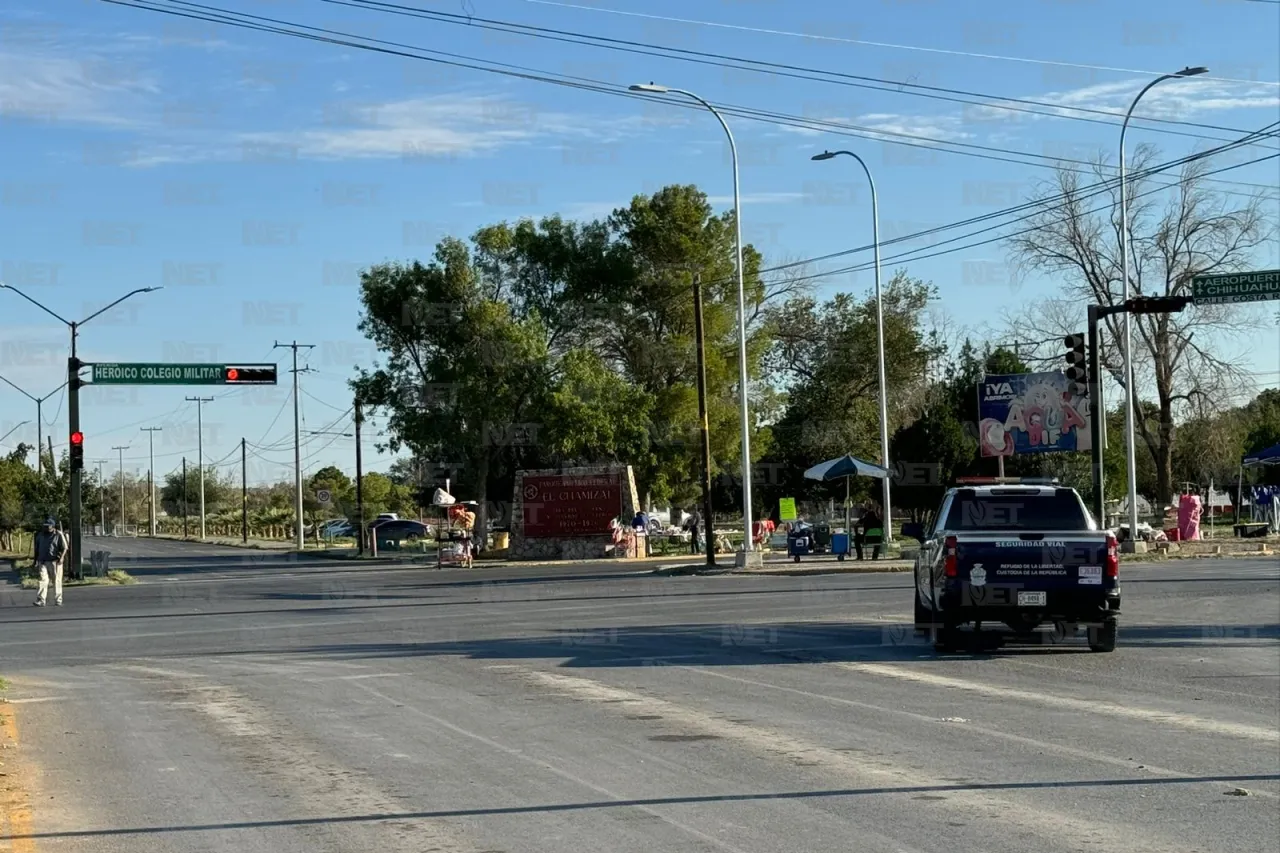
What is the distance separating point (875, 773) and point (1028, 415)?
3764cm

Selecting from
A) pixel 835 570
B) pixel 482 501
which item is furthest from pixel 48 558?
pixel 482 501

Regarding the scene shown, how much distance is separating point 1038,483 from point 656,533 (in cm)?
3811

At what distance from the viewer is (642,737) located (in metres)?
11.7

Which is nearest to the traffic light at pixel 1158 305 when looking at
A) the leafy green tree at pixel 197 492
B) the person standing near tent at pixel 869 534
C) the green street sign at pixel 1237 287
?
the green street sign at pixel 1237 287

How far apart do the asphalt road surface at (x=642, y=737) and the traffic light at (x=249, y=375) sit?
18.7 meters

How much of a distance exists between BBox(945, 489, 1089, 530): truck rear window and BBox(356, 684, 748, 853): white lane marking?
25.0 ft

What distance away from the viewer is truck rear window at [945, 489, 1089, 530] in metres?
17.9

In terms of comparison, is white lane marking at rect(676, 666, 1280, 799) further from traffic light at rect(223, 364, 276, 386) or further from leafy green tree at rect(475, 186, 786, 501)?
leafy green tree at rect(475, 186, 786, 501)

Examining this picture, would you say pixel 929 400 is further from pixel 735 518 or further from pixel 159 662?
pixel 159 662

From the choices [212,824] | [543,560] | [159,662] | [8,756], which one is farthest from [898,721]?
[543,560]

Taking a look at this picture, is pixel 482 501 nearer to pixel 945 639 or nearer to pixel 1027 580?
pixel 945 639

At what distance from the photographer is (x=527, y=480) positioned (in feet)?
169

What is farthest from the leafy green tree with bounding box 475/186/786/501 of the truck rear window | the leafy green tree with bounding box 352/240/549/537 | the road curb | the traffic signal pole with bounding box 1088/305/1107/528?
the truck rear window

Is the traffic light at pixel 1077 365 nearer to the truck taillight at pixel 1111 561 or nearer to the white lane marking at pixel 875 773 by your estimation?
the truck taillight at pixel 1111 561
